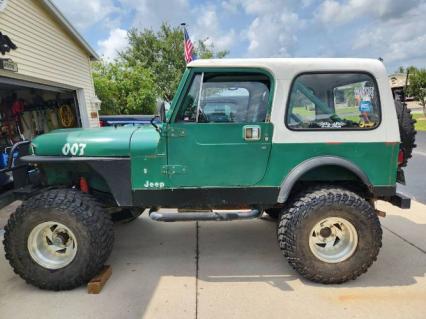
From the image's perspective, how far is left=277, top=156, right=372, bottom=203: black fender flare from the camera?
3012mm

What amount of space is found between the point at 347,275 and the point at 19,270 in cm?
311

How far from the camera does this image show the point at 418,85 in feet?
88.7

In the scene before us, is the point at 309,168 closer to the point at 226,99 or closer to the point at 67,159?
the point at 226,99

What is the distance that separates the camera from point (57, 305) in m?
2.86

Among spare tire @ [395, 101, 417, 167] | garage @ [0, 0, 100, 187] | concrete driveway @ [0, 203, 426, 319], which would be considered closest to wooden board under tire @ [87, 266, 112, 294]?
concrete driveway @ [0, 203, 426, 319]

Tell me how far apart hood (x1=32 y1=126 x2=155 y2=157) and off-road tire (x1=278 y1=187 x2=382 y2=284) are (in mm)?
1724

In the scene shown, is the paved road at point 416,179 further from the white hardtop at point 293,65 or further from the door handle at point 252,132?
the door handle at point 252,132

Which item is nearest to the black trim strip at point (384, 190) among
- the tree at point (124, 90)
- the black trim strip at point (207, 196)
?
the black trim strip at point (207, 196)

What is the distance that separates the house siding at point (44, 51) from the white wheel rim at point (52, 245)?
4596 mm

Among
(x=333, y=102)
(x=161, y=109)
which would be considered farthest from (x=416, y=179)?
(x=161, y=109)

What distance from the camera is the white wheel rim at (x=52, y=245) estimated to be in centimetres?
310

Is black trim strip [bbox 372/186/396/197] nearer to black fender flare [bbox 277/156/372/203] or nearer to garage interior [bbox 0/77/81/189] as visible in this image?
black fender flare [bbox 277/156/372/203]

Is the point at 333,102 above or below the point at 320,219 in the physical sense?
above

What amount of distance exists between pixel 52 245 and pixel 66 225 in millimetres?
370
